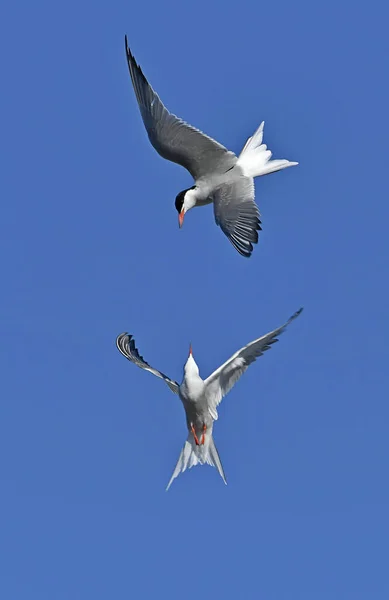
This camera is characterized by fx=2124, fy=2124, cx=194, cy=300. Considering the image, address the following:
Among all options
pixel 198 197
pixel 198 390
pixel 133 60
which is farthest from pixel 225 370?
pixel 133 60

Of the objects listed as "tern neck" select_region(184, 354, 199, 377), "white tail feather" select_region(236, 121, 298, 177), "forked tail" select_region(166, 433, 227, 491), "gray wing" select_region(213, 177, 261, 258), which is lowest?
"forked tail" select_region(166, 433, 227, 491)

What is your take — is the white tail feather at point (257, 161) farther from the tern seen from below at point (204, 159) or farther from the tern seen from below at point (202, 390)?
the tern seen from below at point (202, 390)

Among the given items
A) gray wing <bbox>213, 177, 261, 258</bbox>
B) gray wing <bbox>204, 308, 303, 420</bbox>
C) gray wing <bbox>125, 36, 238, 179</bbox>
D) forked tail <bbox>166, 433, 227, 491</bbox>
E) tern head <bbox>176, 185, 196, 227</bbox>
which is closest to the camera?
gray wing <bbox>213, 177, 261, 258</bbox>

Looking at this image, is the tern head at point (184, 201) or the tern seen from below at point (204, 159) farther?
the tern head at point (184, 201)

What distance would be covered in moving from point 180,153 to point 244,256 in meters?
2.41

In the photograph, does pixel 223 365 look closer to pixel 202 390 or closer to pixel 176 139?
pixel 202 390

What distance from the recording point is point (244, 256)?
24156mm

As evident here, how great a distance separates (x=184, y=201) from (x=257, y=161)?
3.38ft

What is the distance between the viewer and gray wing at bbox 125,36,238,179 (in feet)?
84.1

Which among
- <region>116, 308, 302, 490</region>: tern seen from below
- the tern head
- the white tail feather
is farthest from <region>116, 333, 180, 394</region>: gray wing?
the white tail feather

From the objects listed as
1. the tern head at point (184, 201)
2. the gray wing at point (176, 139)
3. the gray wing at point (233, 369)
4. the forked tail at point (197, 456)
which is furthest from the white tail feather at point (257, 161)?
the forked tail at point (197, 456)

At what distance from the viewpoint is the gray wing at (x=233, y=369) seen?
983 inches

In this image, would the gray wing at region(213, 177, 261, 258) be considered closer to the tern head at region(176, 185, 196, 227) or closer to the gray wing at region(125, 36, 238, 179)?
the tern head at region(176, 185, 196, 227)

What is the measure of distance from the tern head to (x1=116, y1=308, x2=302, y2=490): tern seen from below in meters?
1.81
